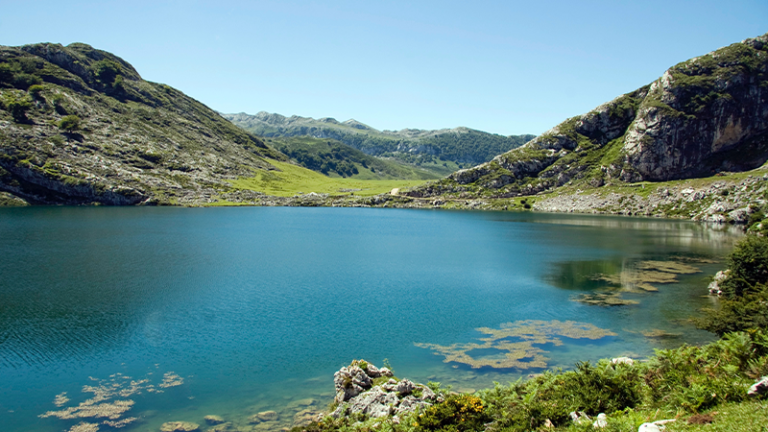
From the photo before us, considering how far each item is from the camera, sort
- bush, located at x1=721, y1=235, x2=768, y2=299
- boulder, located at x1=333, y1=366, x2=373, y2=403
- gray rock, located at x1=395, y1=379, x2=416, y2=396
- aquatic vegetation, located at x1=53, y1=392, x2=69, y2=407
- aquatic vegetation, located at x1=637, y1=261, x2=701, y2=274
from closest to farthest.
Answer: gray rock, located at x1=395, y1=379, x2=416, y2=396 < boulder, located at x1=333, y1=366, x2=373, y2=403 < aquatic vegetation, located at x1=53, y1=392, x2=69, y2=407 < bush, located at x1=721, y1=235, x2=768, y2=299 < aquatic vegetation, located at x1=637, y1=261, x2=701, y2=274

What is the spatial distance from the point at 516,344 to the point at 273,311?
876 inches

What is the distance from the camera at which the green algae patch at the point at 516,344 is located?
1191 inches

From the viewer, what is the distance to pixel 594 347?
32.9 meters

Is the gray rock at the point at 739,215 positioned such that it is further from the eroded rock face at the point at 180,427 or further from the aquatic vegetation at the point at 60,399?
the aquatic vegetation at the point at 60,399

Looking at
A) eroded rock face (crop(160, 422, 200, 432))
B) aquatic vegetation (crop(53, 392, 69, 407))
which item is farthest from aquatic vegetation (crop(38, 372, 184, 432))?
eroded rock face (crop(160, 422, 200, 432))

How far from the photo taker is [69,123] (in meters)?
184

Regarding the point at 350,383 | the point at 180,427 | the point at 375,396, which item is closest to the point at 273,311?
the point at 180,427

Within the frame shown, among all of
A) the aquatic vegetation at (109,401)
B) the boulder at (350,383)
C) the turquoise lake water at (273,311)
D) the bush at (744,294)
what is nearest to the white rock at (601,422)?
the turquoise lake water at (273,311)

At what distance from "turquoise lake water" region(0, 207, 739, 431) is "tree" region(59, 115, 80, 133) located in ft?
395

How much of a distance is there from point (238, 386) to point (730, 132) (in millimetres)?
226499

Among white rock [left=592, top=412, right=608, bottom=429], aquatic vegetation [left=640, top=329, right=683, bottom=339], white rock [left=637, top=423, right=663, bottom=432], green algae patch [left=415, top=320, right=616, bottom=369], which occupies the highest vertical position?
white rock [left=637, top=423, right=663, bottom=432]

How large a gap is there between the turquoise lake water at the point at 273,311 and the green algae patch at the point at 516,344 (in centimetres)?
60

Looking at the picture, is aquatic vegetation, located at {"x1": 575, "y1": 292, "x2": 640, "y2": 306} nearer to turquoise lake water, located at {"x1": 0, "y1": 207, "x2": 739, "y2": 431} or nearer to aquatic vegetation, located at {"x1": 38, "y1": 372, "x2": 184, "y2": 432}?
turquoise lake water, located at {"x1": 0, "y1": 207, "x2": 739, "y2": 431}

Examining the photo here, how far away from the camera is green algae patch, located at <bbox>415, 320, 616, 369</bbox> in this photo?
3025 cm
